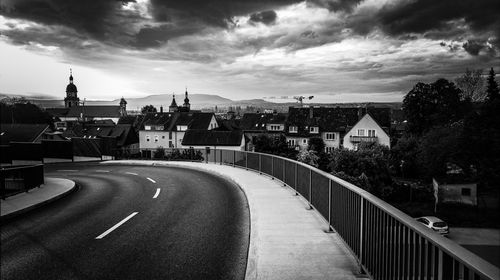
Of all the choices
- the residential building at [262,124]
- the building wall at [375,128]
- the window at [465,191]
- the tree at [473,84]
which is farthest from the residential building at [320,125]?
the window at [465,191]

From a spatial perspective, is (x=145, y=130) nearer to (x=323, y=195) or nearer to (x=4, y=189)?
(x=4, y=189)

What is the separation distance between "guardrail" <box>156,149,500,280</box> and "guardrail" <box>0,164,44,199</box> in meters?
9.05

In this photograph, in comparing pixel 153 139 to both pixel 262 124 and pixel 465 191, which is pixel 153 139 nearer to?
pixel 262 124

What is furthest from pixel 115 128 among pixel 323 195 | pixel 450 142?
pixel 323 195

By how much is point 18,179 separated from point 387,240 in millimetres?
12044

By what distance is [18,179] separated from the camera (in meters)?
11.4

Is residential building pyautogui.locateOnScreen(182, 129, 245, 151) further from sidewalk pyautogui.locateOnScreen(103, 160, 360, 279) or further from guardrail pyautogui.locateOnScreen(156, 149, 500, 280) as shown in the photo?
guardrail pyautogui.locateOnScreen(156, 149, 500, 280)

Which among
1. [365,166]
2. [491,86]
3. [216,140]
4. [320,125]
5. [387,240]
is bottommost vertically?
[365,166]

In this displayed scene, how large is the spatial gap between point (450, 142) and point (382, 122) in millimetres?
30646

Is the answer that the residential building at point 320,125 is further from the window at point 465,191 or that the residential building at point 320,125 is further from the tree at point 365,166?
the tree at point 365,166

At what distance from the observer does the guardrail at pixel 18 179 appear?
10.4 meters

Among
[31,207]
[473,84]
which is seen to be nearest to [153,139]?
[473,84]

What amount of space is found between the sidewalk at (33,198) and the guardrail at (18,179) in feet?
0.66

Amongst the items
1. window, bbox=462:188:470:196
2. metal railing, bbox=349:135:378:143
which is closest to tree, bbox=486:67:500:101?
metal railing, bbox=349:135:378:143
